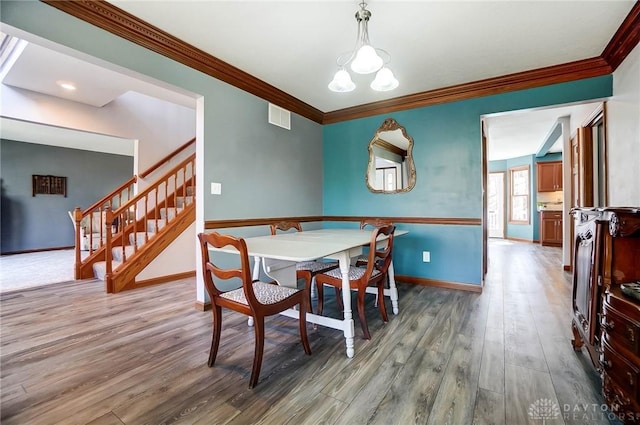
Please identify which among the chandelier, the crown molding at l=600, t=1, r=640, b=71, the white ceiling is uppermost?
the white ceiling

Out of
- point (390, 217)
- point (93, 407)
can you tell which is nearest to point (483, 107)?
point (390, 217)

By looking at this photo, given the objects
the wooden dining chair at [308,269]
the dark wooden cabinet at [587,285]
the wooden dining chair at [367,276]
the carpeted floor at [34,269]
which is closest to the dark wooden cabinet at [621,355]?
the dark wooden cabinet at [587,285]

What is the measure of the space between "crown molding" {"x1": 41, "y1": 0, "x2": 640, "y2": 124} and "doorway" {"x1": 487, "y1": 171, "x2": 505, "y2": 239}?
6557mm

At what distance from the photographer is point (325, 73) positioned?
2.94m

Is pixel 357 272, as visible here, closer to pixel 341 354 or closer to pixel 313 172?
pixel 341 354

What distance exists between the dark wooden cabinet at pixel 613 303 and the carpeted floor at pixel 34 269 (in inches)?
211

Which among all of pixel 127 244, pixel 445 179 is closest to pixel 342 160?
pixel 445 179

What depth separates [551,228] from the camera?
22.3 ft

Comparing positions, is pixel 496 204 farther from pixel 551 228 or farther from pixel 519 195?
pixel 551 228

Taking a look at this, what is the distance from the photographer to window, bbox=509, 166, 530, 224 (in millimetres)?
7820

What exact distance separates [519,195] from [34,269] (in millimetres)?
11127

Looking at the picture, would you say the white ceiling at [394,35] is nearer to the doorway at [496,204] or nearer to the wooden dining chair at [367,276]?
the wooden dining chair at [367,276]

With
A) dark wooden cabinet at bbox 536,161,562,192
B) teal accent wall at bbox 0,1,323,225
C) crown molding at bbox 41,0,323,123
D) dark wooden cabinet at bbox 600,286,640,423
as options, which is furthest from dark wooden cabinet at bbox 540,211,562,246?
crown molding at bbox 41,0,323,123

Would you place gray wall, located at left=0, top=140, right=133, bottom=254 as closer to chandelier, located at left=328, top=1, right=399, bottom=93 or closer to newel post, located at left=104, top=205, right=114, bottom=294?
newel post, located at left=104, top=205, right=114, bottom=294
